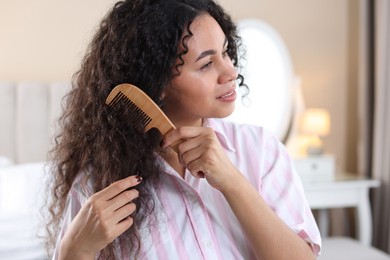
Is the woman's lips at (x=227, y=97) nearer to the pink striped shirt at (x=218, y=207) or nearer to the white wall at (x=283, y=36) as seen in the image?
the pink striped shirt at (x=218, y=207)

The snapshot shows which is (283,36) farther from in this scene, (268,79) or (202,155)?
(202,155)

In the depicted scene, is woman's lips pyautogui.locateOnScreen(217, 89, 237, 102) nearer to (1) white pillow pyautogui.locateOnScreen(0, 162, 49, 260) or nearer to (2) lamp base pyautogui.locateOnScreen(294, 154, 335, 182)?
(1) white pillow pyautogui.locateOnScreen(0, 162, 49, 260)

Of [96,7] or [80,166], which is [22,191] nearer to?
[96,7]

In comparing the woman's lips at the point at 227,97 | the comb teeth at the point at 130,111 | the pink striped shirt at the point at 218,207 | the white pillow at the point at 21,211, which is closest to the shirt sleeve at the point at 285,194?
the pink striped shirt at the point at 218,207

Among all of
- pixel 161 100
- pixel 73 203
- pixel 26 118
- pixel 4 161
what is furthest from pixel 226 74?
pixel 26 118

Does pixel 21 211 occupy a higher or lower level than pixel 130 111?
lower

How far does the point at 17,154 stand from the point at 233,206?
2.03 metres

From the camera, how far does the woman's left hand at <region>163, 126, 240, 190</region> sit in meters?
1.01

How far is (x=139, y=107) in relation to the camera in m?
1.02


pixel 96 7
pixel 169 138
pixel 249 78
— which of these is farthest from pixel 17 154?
pixel 169 138

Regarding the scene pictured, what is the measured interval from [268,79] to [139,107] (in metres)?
2.18

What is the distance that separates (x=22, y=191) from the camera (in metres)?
2.45

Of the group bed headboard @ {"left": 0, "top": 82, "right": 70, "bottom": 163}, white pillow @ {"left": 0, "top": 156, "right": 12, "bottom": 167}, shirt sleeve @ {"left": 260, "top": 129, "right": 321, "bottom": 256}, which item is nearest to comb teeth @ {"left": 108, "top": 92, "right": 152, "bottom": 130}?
shirt sleeve @ {"left": 260, "top": 129, "right": 321, "bottom": 256}

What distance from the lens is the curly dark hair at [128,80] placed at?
1.09 m
